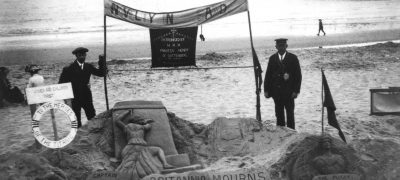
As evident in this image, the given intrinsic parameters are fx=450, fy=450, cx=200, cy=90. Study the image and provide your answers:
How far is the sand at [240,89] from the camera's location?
9008 mm

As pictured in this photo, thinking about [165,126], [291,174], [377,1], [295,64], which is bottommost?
[291,174]

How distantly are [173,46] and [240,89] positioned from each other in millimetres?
4679

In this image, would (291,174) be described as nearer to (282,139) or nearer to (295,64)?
(282,139)

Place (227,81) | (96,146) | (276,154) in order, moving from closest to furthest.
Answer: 1. (276,154)
2. (96,146)
3. (227,81)

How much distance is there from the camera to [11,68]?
17.3 m

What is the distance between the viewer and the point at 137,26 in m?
35.1

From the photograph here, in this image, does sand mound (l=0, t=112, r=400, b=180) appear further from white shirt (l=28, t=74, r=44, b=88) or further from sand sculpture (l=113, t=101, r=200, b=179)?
white shirt (l=28, t=74, r=44, b=88)

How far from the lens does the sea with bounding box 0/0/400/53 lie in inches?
1088

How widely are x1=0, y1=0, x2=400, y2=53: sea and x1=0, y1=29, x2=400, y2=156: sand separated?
8827 millimetres

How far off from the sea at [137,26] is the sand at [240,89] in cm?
883

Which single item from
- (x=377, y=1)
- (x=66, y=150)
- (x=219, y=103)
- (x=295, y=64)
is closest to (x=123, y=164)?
(x=66, y=150)

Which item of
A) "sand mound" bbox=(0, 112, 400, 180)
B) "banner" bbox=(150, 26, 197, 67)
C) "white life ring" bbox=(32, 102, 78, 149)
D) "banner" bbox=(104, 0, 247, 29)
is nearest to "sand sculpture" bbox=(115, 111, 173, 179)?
"sand mound" bbox=(0, 112, 400, 180)

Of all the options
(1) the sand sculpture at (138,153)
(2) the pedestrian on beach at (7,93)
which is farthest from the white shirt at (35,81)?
(2) the pedestrian on beach at (7,93)

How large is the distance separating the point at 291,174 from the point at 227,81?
7933 mm
